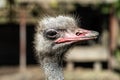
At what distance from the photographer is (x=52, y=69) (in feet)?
18.2

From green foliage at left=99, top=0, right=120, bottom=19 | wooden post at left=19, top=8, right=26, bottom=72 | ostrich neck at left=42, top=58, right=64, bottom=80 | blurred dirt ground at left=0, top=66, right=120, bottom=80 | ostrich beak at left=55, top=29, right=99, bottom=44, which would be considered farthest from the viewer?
wooden post at left=19, top=8, right=26, bottom=72

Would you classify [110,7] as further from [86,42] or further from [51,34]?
[51,34]

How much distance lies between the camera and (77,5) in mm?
14117

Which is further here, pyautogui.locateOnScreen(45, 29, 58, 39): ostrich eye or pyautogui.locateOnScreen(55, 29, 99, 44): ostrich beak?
pyautogui.locateOnScreen(45, 29, 58, 39): ostrich eye

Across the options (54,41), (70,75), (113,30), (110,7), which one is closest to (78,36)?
(54,41)

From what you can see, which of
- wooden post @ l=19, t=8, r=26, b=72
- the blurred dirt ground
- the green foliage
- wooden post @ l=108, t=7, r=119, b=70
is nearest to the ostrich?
the blurred dirt ground

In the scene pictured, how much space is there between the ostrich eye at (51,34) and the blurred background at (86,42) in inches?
287

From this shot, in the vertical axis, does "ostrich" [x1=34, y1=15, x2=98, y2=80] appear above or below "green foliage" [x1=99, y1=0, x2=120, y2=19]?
below

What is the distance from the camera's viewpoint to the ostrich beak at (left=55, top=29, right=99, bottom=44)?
5.41 meters

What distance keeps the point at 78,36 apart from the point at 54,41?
9.2 inches

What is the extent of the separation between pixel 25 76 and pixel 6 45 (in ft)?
8.74

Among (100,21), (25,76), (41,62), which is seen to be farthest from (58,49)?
(100,21)

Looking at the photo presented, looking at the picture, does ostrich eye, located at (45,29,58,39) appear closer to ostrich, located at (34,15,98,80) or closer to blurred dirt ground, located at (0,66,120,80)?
ostrich, located at (34,15,98,80)

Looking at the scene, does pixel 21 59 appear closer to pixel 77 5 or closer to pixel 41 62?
pixel 77 5
